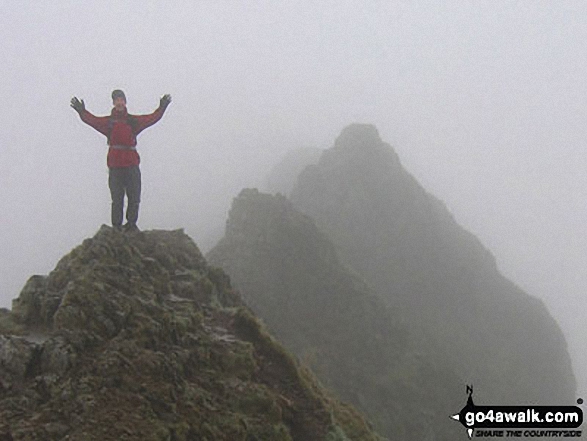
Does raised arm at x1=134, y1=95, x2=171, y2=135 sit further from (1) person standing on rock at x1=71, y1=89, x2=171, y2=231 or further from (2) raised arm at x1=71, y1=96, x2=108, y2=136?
(2) raised arm at x1=71, y1=96, x2=108, y2=136

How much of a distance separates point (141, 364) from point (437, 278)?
130 ft

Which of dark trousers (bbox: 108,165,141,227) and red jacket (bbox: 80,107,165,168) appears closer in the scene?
red jacket (bbox: 80,107,165,168)

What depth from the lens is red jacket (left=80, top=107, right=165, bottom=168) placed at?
15781mm

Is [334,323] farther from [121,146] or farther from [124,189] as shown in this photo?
[121,146]

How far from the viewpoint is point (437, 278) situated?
4694 centimetres

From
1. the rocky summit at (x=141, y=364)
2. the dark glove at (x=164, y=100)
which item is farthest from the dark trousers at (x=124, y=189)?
the dark glove at (x=164, y=100)

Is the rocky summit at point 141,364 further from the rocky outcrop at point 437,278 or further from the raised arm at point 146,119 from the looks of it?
the rocky outcrop at point 437,278

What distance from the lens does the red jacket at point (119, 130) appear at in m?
15.8

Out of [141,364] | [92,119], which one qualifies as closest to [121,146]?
[92,119]

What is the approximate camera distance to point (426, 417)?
29.0 meters

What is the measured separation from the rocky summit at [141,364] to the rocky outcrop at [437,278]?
29.9m

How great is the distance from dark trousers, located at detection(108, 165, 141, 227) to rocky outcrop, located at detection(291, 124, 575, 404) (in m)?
29.9

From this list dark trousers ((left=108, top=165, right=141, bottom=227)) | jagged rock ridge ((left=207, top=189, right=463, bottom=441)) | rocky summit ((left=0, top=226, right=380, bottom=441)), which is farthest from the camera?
jagged rock ridge ((left=207, top=189, right=463, bottom=441))

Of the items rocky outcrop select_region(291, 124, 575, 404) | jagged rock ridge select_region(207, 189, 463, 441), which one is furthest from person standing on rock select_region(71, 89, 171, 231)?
rocky outcrop select_region(291, 124, 575, 404)
